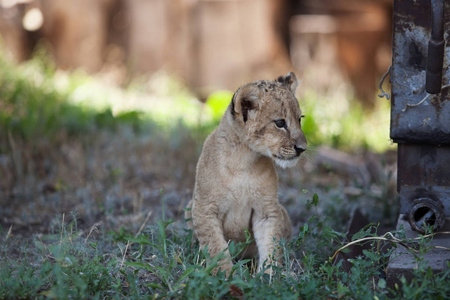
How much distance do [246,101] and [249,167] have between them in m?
0.46

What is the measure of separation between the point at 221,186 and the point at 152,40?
6.23 meters

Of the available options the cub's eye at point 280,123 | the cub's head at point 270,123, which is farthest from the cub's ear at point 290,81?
the cub's eye at point 280,123

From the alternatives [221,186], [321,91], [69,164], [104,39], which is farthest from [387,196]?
[104,39]

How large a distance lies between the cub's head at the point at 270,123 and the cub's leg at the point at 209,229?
0.53 metres

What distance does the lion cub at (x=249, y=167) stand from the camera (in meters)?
3.74

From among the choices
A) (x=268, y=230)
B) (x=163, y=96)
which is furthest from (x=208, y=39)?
(x=268, y=230)

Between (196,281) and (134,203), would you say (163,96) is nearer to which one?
(134,203)

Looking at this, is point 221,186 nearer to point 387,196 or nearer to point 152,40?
point 387,196

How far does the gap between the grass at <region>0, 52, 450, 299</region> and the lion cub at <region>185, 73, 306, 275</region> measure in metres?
0.20

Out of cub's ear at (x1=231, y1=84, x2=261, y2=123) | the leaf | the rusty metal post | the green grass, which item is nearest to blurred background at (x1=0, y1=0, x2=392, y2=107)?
the rusty metal post

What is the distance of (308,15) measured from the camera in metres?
10.2

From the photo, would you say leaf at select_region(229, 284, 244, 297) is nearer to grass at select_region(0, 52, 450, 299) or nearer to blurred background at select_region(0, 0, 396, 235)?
grass at select_region(0, 52, 450, 299)

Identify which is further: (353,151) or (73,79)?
(73,79)

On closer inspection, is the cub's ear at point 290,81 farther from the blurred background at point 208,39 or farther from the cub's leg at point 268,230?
the blurred background at point 208,39
